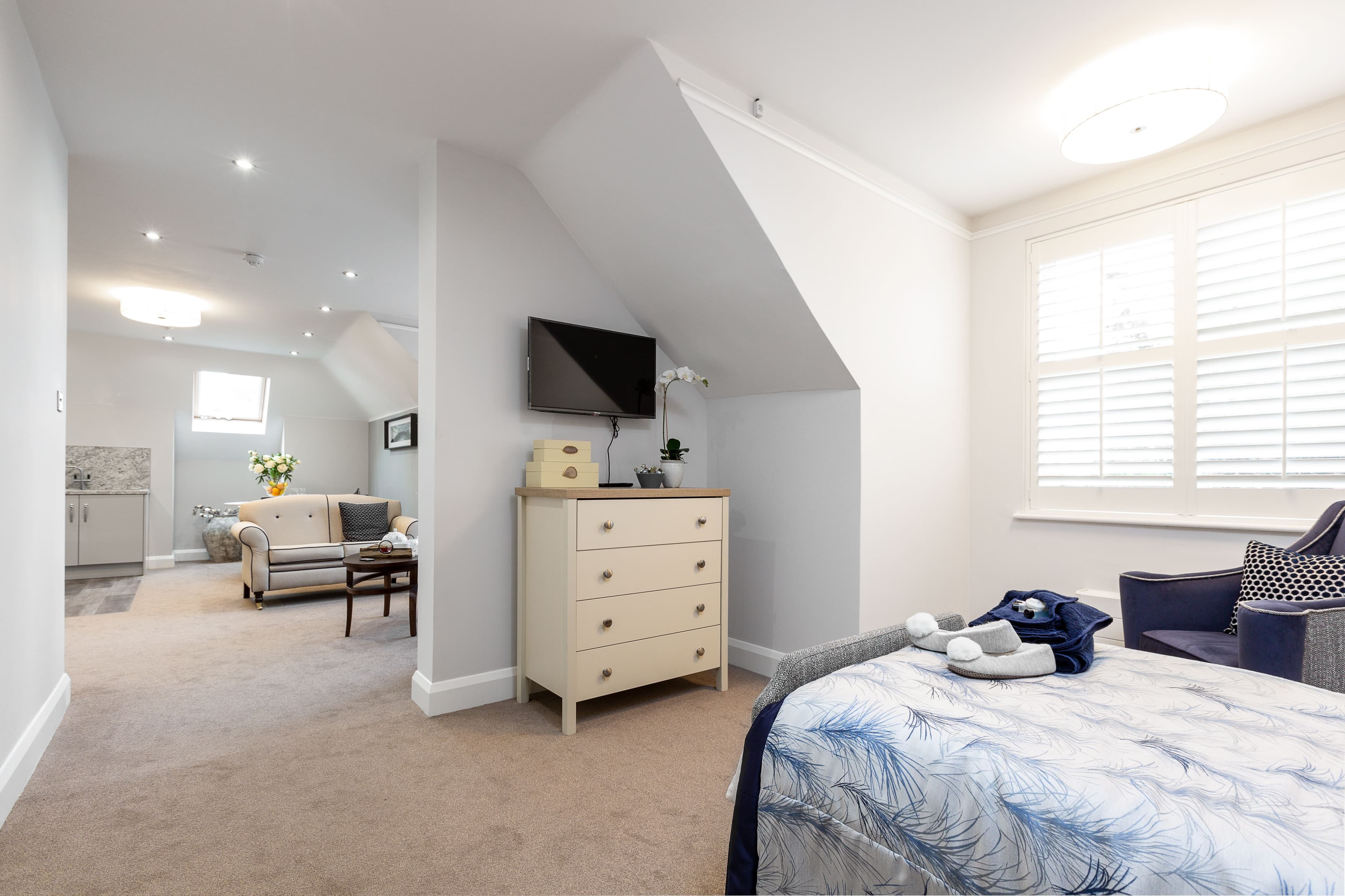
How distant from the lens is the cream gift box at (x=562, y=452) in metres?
3.02

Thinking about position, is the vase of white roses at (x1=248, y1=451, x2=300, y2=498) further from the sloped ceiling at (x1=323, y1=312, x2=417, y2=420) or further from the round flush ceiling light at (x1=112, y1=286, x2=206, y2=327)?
the round flush ceiling light at (x1=112, y1=286, x2=206, y2=327)

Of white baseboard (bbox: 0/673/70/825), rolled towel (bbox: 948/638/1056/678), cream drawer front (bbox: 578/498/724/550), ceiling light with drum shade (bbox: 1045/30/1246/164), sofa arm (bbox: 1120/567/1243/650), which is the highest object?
ceiling light with drum shade (bbox: 1045/30/1246/164)

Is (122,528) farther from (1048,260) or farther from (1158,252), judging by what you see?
(1158,252)

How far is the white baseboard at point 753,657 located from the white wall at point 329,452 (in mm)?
6842

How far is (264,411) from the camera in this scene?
866cm

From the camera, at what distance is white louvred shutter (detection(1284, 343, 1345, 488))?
8.93 ft

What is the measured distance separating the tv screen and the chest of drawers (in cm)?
55

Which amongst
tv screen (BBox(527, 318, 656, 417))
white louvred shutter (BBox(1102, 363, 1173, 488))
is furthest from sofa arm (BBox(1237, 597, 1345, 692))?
tv screen (BBox(527, 318, 656, 417))

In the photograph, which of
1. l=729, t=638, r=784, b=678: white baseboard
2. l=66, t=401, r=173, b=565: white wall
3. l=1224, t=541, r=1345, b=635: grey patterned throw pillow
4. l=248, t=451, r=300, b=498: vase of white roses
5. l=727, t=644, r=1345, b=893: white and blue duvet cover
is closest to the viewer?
l=727, t=644, r=1345, b=893: white and blue duvet cover

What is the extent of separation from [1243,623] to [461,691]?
9.69ft

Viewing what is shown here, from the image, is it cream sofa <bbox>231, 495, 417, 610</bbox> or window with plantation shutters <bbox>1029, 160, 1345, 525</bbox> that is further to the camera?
cream sofa <bbox>231, 495, 417, 610</bbox>

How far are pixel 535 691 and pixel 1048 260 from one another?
11.9ft

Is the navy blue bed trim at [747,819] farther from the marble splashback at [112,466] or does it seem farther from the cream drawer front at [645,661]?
the marble splashback at [112,466]

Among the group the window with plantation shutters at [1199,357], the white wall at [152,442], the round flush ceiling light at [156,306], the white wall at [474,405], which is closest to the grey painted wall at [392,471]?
the white wall at [152,442]
